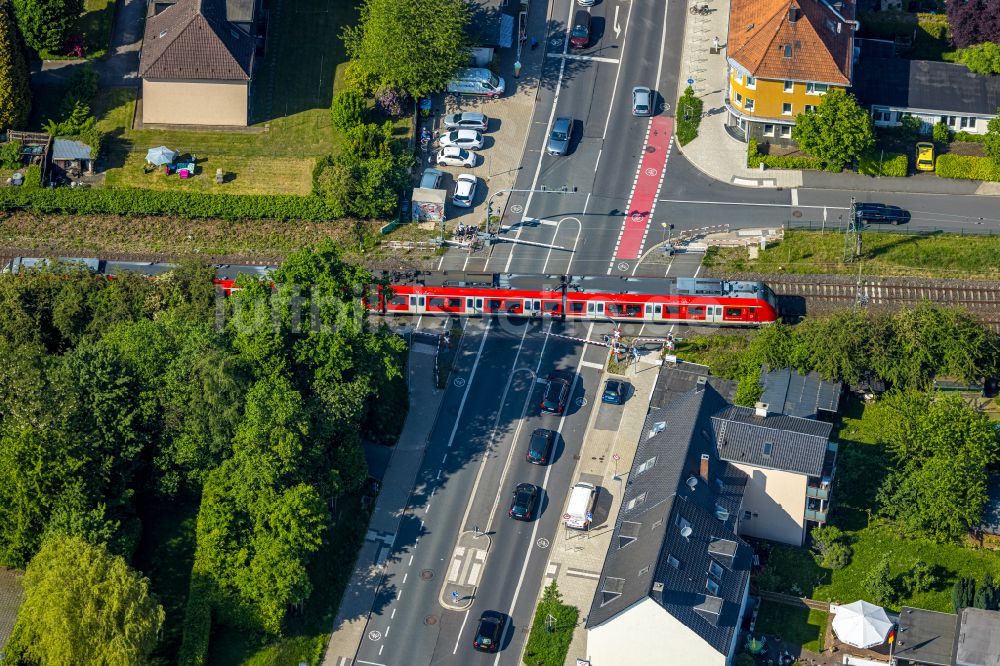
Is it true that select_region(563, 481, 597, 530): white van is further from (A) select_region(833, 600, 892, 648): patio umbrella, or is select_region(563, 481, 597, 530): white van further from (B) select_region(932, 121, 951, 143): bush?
(B) select_region(932, 121, 951, 143): bush

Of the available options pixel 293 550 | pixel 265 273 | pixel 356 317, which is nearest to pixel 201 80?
pixel 265 273

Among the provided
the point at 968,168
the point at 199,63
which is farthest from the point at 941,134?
the point at 199,63

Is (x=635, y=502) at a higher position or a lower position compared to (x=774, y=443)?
lower

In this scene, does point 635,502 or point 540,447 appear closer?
point 635,502

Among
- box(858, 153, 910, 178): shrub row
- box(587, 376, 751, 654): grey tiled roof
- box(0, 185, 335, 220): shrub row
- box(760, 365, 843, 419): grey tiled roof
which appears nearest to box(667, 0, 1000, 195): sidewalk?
box(858, 153, 910, 178): shrub row

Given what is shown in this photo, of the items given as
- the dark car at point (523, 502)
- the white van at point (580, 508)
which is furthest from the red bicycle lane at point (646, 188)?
the dark car at point (523, 502)

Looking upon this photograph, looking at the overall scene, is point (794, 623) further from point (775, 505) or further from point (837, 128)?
point (837, 128)

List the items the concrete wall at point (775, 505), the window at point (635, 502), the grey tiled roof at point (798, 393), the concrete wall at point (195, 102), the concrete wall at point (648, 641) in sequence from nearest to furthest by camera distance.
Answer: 1. the concrete wall at point (648, 641)
2. the window at point (635, 502)
3. the concrete wall at point (775, 505)
4. the grey tiled roof at point (798, 393)
5. the concrete wall at point (195, 102)

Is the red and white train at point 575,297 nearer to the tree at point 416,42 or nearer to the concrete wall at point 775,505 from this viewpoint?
the concrete wall at point 775,505
